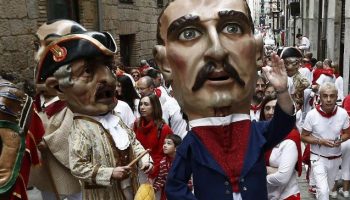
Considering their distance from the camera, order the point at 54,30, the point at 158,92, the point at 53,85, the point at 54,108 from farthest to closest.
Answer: the point at 158,92 → the point at 54,108 → the point at 54,30 → the point at 53,85

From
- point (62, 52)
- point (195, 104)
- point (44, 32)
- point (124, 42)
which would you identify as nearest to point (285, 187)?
point (195, 104)

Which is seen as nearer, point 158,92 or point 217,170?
point 217,170

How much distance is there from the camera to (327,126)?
523 centimetres

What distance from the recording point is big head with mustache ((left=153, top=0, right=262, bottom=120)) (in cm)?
260

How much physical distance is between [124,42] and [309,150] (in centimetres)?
1061

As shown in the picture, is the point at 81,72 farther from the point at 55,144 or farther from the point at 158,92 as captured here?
the point at 158,92

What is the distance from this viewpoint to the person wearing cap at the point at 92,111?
330cm

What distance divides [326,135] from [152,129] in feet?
6.91

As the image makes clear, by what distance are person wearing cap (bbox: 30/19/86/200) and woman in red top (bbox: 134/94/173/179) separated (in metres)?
0.91

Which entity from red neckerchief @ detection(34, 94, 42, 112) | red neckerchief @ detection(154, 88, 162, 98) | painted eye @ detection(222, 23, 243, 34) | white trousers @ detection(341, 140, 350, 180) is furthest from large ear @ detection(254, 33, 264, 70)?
red neckerchief @ detection(154, 88, 162, 98)

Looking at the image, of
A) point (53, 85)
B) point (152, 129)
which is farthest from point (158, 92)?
point (53, 85)

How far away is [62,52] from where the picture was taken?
3375mm

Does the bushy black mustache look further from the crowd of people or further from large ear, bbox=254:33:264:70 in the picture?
large ear, bbox=254:33:264:70

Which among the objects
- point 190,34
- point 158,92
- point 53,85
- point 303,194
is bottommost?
point 303,194
